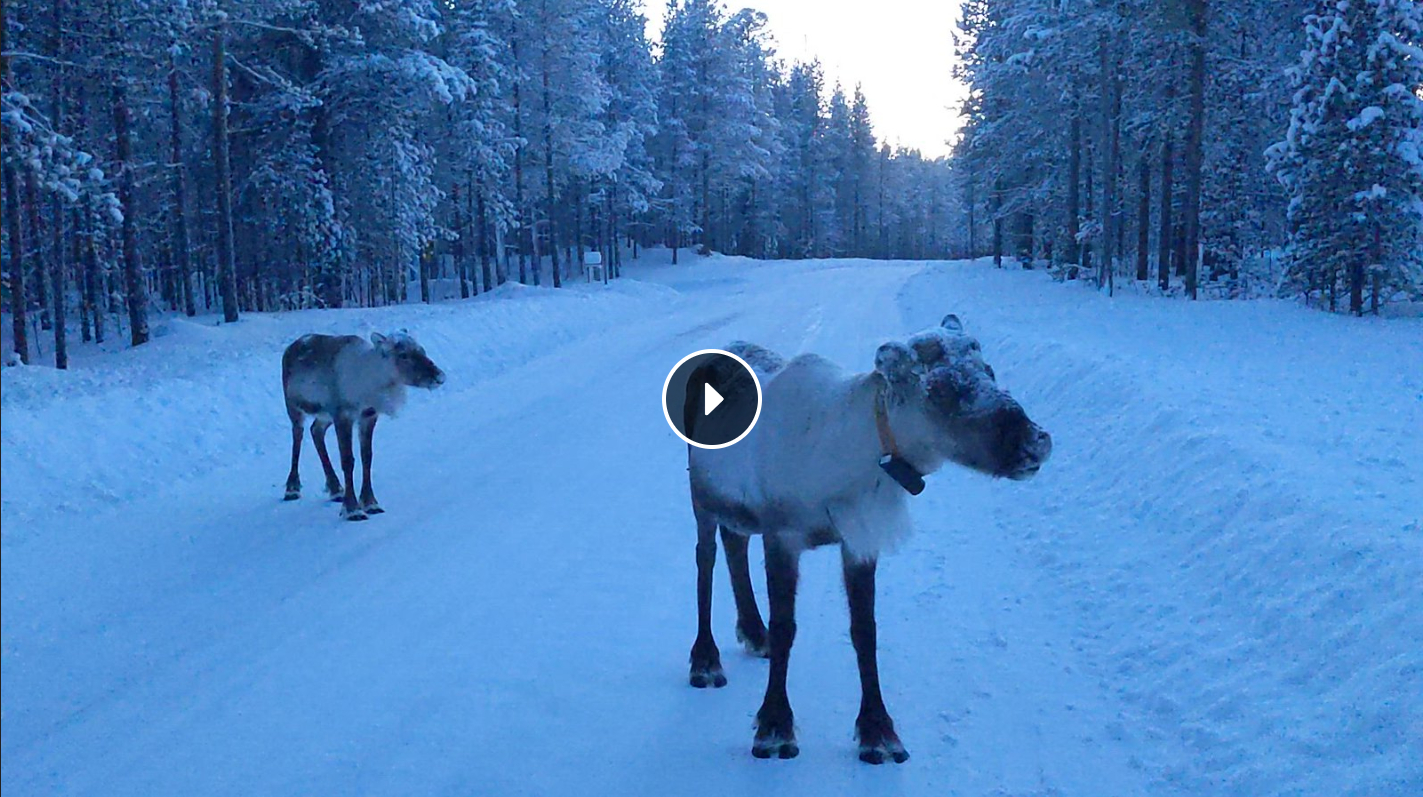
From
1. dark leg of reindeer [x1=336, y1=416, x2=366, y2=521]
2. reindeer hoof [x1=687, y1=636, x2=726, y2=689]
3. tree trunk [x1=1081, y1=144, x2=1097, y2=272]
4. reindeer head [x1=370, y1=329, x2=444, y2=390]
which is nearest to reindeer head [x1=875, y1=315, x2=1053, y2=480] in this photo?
reindeer hoof [x1=687, y1=636, x2=726, y2=689]

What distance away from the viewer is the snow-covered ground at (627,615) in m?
3.28

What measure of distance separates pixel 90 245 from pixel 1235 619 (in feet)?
19.7

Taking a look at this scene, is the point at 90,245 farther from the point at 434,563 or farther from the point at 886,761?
the point at 434,563

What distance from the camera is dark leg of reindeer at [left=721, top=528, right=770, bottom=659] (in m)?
5.28

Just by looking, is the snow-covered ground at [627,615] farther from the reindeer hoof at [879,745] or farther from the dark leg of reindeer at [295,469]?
the dark leg of reindeer at [295,469]

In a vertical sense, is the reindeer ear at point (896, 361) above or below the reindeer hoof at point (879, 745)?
above

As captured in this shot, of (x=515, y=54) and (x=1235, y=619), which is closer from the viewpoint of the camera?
(x=1235, y=619)

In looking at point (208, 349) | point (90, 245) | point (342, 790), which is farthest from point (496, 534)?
point (90, 245)

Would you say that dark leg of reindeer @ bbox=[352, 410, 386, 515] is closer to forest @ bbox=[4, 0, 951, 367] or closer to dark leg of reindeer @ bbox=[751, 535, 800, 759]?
forest @ bbox=[4, 0, 951, 367]

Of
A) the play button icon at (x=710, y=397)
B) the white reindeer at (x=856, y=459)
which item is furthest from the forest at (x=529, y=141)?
the white reindeer at (x=856, y=459)

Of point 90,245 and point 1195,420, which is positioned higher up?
point 90,245

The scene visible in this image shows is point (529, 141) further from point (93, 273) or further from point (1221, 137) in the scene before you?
point (93, 273)

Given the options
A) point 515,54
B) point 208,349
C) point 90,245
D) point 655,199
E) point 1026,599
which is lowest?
point 1026,599

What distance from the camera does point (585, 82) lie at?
4247 centimetres
